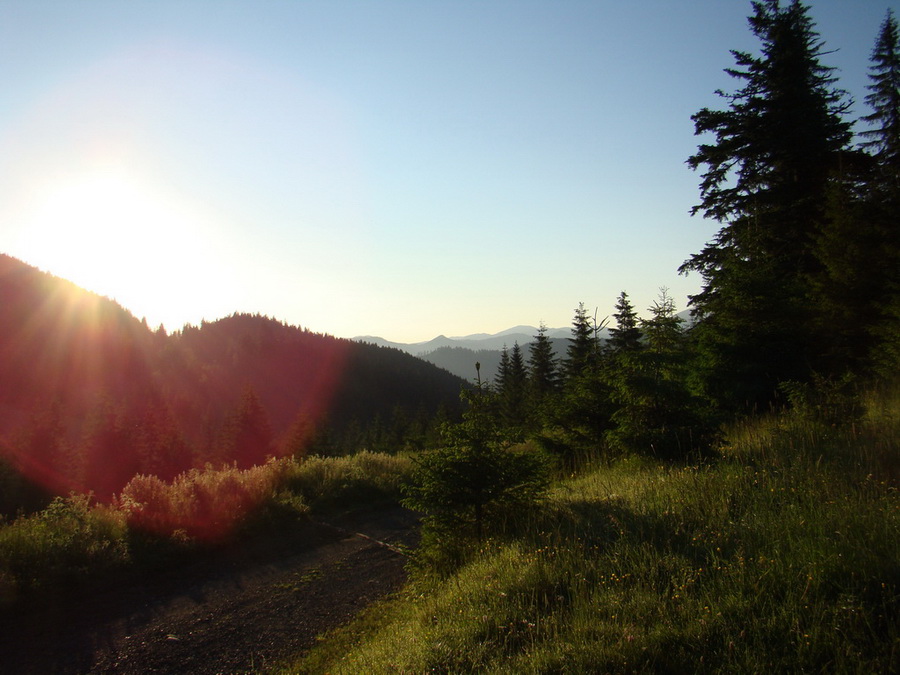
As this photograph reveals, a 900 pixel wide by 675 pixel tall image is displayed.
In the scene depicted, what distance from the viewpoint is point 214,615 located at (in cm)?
505

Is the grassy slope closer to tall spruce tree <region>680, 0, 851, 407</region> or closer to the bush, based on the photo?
the bush

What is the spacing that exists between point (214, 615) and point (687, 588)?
4.82 m

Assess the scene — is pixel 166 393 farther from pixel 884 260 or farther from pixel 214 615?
pixel 884 260

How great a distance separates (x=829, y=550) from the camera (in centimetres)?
325

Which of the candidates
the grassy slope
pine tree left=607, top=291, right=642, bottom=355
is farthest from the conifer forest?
pine tree left=607, top=291, right=642, bottom=355

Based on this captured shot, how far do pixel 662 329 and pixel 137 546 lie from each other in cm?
852

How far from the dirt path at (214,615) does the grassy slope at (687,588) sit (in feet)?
2.00

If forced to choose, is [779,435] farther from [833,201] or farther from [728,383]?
[833,201]


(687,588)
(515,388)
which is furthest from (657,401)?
(515,388)

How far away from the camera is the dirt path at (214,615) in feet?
13.8

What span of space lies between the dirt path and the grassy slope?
61cm

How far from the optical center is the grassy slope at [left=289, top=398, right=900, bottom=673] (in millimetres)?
2621

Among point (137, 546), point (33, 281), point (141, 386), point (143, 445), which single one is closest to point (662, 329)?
point (137, 546)

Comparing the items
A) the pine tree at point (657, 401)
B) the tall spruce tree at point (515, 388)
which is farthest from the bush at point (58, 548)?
the tall spruce tree at point (515, 388)
